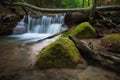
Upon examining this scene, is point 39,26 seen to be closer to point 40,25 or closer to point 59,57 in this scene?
point 40,25

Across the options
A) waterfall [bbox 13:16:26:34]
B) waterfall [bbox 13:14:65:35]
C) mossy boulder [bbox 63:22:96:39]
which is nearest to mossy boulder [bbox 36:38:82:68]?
mossy boulder [bbox 63:22:96:39]

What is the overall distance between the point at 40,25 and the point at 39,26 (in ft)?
0.52

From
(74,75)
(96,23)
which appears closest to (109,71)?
(74,75)

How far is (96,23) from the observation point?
10.8 metres

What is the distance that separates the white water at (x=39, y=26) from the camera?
14.5 meters

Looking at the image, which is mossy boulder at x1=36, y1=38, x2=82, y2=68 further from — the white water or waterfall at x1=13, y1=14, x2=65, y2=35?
waterfall at x1=13, y1=14, x2=65, y2=35

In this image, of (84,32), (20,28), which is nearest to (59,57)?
(84,32)

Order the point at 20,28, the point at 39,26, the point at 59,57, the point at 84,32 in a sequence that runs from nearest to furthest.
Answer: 1. the point at 59,57
2. the point at 84,32
3. the point at 20,28
4. the point at 39,26

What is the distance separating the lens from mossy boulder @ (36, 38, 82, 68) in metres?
5.43

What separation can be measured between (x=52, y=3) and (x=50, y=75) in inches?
1021

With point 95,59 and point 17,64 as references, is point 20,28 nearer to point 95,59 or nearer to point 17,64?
point 17,64

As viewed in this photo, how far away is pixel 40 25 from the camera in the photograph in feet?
50.8

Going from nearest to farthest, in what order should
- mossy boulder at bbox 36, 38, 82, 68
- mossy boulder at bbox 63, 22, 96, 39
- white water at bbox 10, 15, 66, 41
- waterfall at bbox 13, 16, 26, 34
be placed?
mossy boulder at bbox 36, 38, 82, 68, mossy boulder at bbox 63, 22, 96, 39, white water at bbox 10, 15, 66, 41, waterfall at bbox 13, 16, 26, 34

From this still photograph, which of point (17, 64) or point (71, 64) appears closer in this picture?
point (71, 64)
